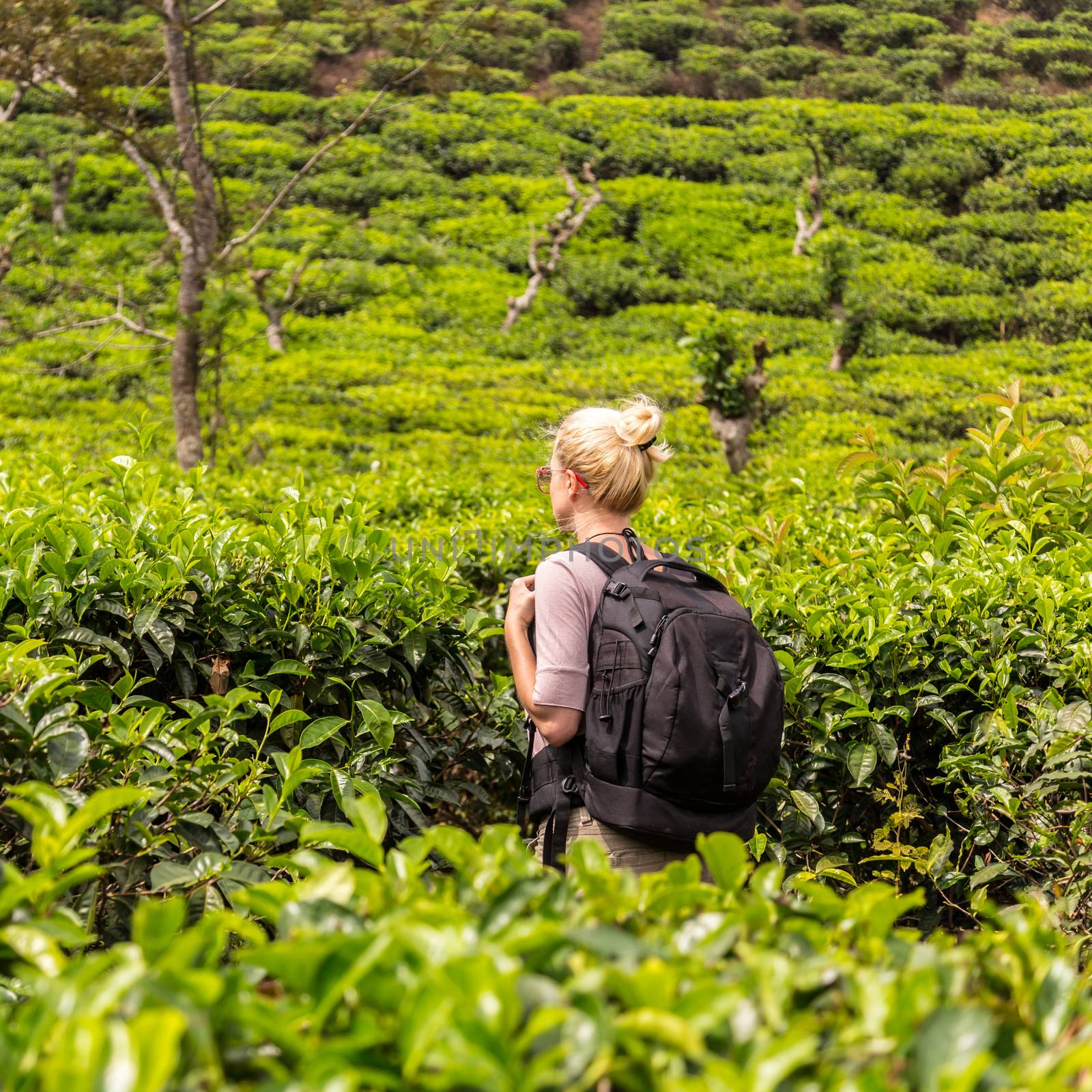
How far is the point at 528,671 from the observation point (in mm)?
2158

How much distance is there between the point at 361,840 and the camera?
1.27m

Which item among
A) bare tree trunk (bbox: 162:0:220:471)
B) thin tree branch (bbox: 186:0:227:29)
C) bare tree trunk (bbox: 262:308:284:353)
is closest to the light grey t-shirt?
bare tree trunk (bbox: 162:0:220:471)

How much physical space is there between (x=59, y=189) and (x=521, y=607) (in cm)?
1653

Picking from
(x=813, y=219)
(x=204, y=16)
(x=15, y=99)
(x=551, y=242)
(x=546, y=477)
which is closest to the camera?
(x=546, y=477)

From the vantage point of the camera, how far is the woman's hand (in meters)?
2.21

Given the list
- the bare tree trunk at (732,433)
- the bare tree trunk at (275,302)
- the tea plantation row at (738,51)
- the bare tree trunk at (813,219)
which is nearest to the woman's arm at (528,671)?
→ the bare tree trunk at (732,433)

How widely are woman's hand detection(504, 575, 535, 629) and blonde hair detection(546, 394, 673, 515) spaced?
0.26 m

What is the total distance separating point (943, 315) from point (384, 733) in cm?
1423

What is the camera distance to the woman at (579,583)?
80.5 inches

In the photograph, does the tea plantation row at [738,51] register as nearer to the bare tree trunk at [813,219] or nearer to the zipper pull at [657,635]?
the bare tree trunk at [813,219]

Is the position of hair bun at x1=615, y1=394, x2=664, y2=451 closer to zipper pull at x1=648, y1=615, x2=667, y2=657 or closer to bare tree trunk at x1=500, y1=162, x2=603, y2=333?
zipper pull at x1=648, y1=615, x2=667, y2=657

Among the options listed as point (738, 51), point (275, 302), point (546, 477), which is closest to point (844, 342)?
point (275, 302)

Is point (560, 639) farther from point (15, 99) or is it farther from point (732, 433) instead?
point (15, 99)

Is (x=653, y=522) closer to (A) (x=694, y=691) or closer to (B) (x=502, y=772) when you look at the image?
(B) (x=502, y=772)
